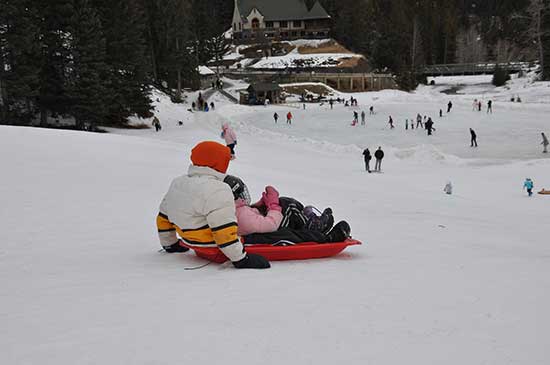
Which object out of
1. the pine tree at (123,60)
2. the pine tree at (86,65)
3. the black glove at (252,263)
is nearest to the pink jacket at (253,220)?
the black glove at (252,263)

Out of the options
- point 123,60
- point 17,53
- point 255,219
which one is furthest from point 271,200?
point 123,60

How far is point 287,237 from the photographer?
5250 millimetres

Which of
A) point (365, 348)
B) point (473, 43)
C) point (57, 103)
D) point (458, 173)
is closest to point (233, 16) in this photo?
point (473, 43)

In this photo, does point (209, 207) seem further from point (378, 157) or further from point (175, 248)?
point (378, 157)

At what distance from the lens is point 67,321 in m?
3.27

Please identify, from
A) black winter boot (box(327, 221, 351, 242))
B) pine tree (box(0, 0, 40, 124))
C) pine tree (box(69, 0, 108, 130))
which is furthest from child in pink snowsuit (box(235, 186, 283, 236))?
pine tree (box(69, 0, 108, 130))

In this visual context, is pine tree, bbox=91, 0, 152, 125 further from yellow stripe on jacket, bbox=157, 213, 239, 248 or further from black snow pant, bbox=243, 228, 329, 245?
black snow pant, bbox=243, 228, 329, 245

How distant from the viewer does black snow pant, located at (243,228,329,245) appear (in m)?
5.16

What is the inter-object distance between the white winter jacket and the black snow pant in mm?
544

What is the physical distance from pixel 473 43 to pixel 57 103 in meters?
87.3

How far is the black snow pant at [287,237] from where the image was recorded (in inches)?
203

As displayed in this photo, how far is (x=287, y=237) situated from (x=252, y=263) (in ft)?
2.20

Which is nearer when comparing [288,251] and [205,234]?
[205,234]

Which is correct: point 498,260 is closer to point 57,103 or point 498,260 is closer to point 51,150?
point 51,150
